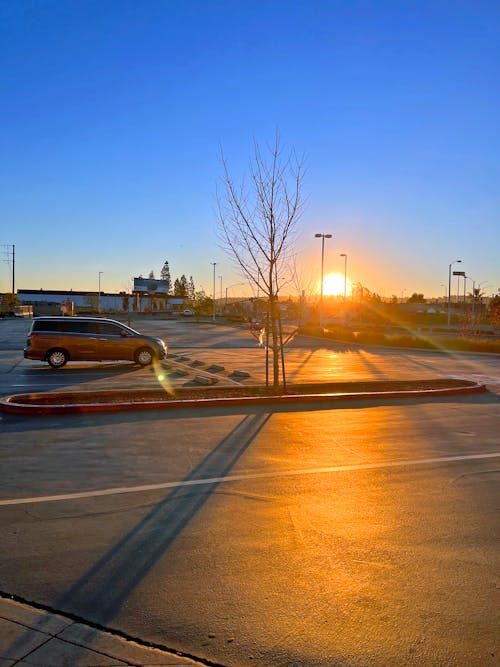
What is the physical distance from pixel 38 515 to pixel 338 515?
292cm

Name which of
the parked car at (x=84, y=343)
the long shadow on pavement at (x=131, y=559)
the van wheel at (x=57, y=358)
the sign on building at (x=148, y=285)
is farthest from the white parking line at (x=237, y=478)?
the sign on building at (x=148, y=285)

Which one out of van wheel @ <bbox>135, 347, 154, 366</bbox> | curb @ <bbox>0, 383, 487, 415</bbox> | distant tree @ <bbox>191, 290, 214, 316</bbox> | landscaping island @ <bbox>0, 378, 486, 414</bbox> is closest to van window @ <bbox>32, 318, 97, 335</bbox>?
van wheel @ <bbox>135, 347, 154, 366</bbox>

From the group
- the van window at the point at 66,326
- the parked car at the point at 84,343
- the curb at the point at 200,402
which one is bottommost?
the curb at the point at 200,402

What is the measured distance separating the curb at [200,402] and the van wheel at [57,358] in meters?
7.74

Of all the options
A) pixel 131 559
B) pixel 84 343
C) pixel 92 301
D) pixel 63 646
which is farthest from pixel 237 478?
pixel 92 301

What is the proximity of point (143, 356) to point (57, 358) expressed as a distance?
113 inches

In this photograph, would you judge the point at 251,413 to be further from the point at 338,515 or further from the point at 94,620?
the point at 94,620

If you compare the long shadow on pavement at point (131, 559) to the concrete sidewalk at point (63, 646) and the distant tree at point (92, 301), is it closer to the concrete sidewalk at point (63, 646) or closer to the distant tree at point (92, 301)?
the concrete sidewalk at point (63, 646)

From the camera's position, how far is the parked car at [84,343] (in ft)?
69.0

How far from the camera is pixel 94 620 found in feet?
13.5

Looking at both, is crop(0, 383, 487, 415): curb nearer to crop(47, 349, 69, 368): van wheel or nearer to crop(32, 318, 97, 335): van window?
crop(47, 349, 69, 368): van wheel

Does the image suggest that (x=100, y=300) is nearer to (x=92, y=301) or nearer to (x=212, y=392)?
(x=92, y=301)

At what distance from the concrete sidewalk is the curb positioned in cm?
810

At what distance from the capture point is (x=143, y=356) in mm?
22141
